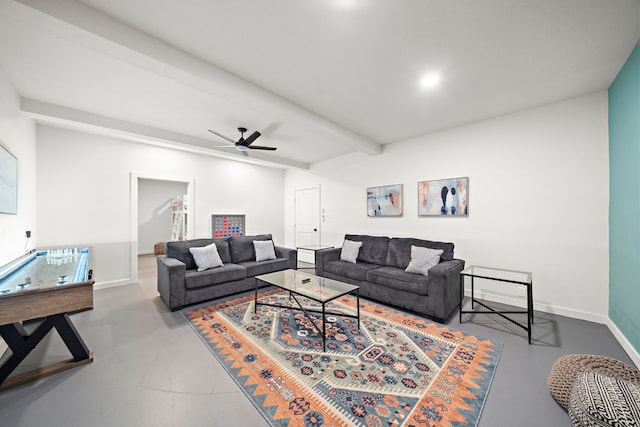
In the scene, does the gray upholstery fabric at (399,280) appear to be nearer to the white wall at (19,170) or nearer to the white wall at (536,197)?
the white wall at (536,197)

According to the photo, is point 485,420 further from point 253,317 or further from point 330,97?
point 330,97

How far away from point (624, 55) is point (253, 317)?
4.43 metres

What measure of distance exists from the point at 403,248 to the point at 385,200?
3.78 ft

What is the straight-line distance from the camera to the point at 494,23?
72.6 inches

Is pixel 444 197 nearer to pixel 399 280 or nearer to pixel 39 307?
pixel 399 280

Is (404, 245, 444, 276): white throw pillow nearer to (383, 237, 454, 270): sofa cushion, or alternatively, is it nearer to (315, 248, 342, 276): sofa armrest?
(383, 237, 454, 270): sofa cushion

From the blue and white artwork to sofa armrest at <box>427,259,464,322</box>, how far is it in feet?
14.3

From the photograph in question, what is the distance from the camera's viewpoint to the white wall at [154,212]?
768 centimetres

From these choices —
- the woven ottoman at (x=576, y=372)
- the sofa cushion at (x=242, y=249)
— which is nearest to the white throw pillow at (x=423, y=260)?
the woven ottoman at (x=576, y=372)

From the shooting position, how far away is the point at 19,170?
2865 millimetres

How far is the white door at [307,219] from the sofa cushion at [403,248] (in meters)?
2.44

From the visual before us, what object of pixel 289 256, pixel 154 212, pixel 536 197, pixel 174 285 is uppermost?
pixel 536 197

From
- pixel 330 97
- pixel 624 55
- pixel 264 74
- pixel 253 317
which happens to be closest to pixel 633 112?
pixel 624 55

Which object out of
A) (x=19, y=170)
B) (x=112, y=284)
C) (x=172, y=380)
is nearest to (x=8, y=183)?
(x=19, y=170)
